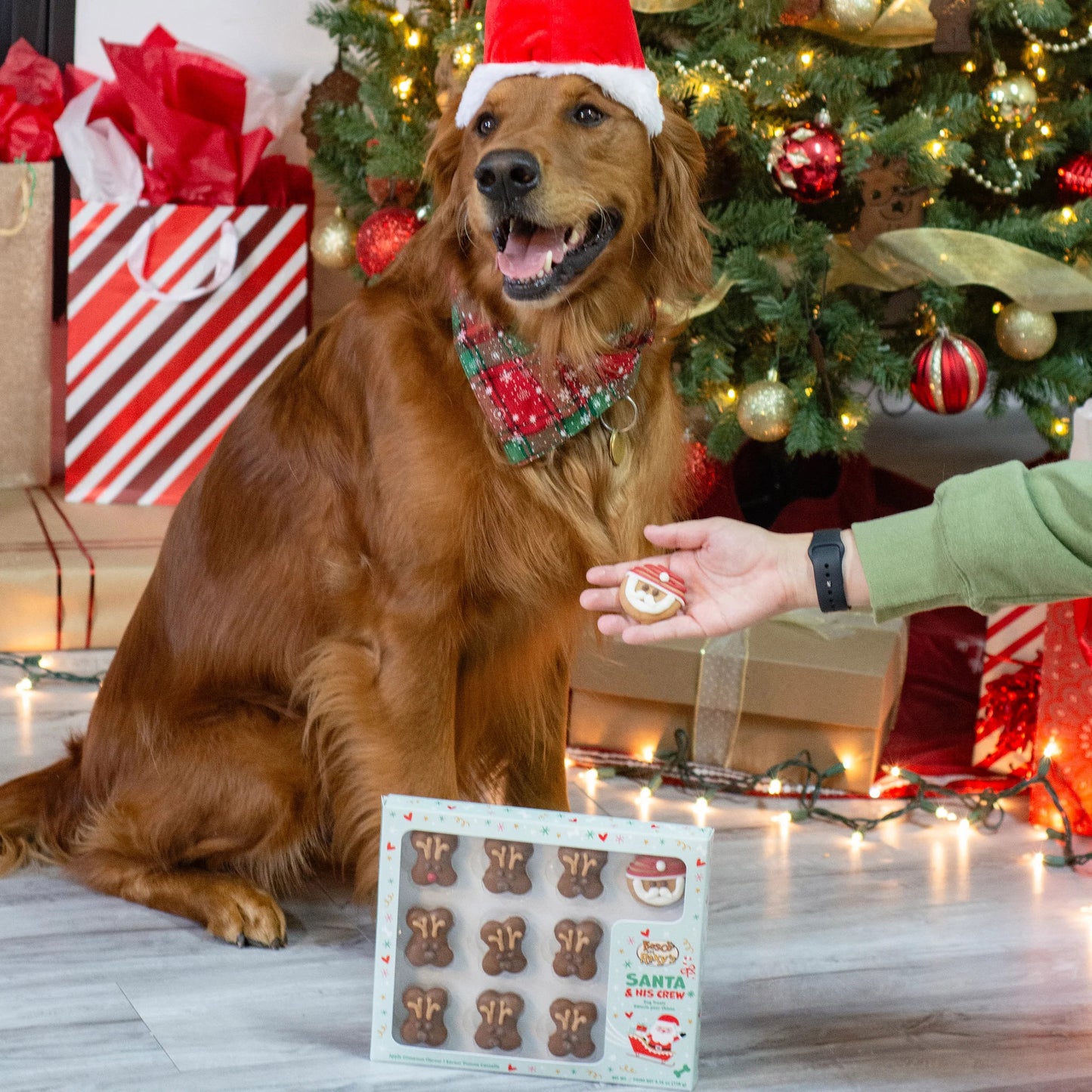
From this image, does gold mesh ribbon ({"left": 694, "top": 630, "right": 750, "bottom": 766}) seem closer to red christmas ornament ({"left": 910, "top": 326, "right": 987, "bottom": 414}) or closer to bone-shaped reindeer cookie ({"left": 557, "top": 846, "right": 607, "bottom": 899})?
red christmas ornament ({"left": 910, "top": 326, "right": 987, "bottom": 414})

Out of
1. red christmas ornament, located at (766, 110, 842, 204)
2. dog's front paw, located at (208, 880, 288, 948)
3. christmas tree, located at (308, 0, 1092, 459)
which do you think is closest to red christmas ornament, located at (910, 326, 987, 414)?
christmas tree, located at (308, 0, 1092, 459)

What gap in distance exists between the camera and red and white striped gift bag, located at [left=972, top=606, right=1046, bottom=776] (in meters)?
2.35

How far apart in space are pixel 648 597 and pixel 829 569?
207 mm

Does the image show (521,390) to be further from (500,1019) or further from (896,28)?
(896,28)

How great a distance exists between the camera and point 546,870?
148 cm

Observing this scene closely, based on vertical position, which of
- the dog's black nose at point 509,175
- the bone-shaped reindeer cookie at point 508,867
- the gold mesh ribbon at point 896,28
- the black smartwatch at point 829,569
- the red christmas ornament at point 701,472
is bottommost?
the bone-shaped reindeer cookie at point 508,867

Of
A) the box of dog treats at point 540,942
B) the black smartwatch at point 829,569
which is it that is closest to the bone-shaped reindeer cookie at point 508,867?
the box of dog treats at point 540,942

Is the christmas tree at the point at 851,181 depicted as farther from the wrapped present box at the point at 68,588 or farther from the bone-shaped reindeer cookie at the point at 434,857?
the bone-shaped reindeer cookie at the point at 434,857

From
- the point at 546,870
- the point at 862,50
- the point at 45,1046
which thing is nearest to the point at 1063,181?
the point at 862,50

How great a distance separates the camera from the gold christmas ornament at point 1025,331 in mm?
2629

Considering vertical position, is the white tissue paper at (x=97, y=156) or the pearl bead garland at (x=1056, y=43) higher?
the pearl bead garland at (x=1056, y=43)

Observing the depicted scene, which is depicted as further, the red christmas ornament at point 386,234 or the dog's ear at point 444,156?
the red christmas ornament at point 386,234

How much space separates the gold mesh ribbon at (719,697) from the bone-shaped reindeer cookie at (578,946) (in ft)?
2.95

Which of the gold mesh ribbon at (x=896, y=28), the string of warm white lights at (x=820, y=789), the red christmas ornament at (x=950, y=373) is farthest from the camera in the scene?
the red christmas ornament at (x=950, y=373)
